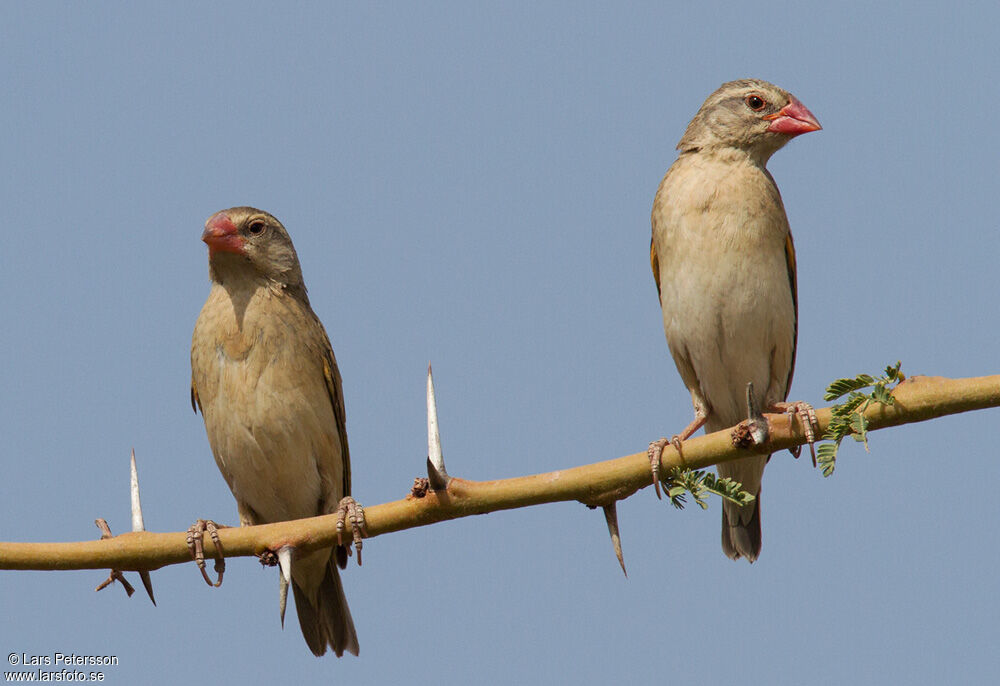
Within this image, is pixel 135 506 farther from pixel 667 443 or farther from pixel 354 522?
pixel 667 443

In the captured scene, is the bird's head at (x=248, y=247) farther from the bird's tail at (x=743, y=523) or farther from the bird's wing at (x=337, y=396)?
the bird's tail at (x=743, y=523)

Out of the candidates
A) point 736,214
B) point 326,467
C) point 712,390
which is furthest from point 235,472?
point 736,214

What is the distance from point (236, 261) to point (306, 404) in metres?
0.94

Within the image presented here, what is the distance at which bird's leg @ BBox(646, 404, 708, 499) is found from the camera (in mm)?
3803

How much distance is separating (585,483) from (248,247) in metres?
3.40

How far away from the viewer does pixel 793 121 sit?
21.6 ft

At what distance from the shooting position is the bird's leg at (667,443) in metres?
3.80

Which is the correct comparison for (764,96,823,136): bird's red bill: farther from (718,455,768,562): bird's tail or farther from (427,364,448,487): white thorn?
(427,364,448,487): white thorn

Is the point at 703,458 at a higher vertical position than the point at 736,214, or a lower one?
lower

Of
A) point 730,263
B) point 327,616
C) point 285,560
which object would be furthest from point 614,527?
point 327,616

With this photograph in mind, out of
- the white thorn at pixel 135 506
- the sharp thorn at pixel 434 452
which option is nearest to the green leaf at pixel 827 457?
the sharp thorn at pixel 434 452

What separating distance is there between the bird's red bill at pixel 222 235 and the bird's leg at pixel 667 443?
2613mm

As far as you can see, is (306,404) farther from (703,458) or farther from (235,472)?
(703,458)

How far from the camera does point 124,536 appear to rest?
420cm
